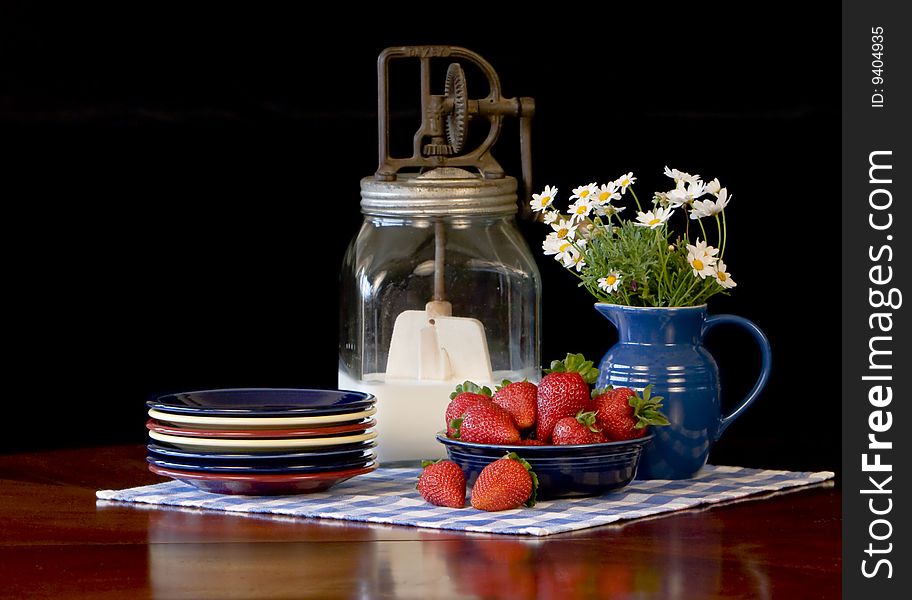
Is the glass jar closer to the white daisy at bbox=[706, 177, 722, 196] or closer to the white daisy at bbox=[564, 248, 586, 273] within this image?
the white daisy at bbox=[564, 248, 586, 273]

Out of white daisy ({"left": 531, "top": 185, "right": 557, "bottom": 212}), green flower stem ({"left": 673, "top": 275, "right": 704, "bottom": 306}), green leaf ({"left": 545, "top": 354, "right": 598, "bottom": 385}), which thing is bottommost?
green leaf ({"left": 545, "top": 354, "right": 598, "bottom": 385})

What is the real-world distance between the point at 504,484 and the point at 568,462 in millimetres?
74

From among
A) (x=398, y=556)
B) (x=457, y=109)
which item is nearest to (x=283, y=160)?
(x=457, y=109)

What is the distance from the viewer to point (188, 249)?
114 inches

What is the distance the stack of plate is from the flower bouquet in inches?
10.9

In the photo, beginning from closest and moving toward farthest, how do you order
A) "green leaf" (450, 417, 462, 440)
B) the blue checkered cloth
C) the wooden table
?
the wooden table → the blue checkered cloth → "green leaf" (450, 417, 462, 440)

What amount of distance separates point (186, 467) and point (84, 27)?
137 centimetres

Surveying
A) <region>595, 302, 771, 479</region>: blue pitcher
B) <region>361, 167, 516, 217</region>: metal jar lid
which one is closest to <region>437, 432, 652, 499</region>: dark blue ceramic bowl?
<region>595, 302, 771, 479</region>: blue pitcher

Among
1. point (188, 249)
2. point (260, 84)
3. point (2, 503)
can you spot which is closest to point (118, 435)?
point (188, 249)

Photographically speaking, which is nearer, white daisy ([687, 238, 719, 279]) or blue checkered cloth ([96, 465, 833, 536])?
blue checkered cloth ([96, 465, 833, 536])

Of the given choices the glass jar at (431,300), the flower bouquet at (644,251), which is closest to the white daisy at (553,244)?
the flower bouquet at (644,251)

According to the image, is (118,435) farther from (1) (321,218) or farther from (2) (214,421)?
(2) (214,421)

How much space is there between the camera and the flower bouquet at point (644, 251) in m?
1.75

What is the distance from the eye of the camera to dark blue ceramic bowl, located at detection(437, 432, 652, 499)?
1.60m
